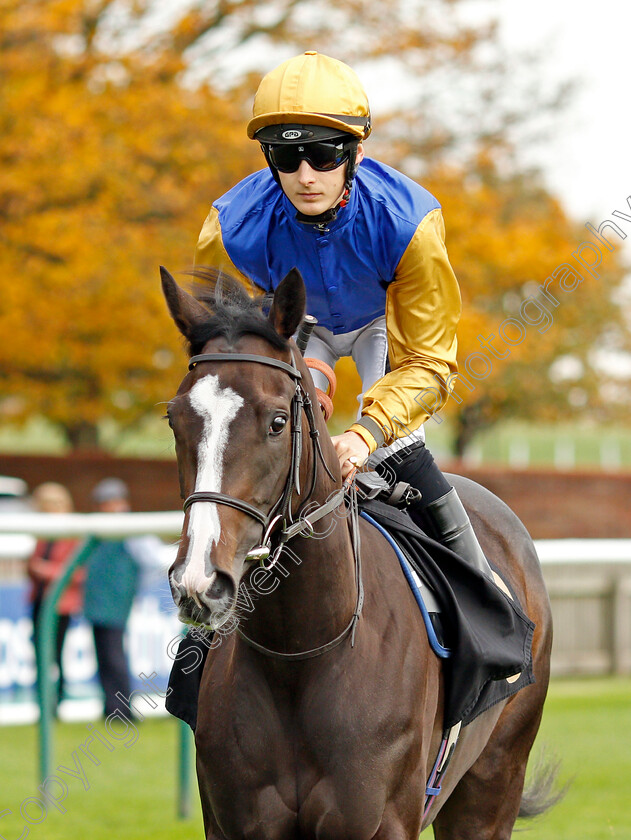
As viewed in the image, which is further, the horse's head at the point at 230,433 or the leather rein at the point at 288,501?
A: the leather rein at the point at 288,501

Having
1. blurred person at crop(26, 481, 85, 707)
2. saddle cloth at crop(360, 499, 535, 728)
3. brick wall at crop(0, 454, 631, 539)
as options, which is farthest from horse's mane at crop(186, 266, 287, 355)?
brick wall at crop(0, 454, 631, 539)

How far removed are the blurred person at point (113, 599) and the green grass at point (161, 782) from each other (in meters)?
0.37

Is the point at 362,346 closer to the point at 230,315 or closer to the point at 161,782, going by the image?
the point at 230,315

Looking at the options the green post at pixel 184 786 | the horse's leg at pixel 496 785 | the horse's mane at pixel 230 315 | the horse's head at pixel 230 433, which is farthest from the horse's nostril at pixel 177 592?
the green post at pixel 184 786

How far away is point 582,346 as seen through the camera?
24031 millimetres

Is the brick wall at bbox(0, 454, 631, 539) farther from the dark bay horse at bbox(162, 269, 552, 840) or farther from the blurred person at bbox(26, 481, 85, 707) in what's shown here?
the dark bay horse at bbox(162, 269, 552, 840)

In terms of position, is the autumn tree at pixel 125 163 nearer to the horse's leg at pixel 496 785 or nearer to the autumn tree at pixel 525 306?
the autumn tree at pixel 525 306

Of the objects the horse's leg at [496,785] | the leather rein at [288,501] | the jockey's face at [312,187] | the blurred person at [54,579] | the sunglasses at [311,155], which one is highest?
the sunglasses at [311,155]

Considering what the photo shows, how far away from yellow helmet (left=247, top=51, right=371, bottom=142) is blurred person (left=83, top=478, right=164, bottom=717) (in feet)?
17.4

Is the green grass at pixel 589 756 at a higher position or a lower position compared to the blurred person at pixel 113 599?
lower

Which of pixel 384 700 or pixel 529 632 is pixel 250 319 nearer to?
pixel 384 700

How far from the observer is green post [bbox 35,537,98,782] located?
6430 mm

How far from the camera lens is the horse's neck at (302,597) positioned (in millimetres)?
2982

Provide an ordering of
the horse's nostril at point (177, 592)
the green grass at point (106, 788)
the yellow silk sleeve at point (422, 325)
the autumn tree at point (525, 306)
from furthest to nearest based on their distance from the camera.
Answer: the autumn tree at point (525, 306), the green grass at point (106, 788), the yellow silk sleeve at point (422, 325), the horse's nostril at point (177, 592)
